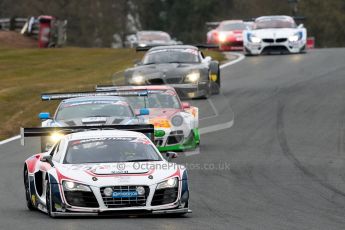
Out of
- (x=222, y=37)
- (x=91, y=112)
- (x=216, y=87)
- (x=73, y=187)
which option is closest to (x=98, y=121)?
(x=91, y=112)

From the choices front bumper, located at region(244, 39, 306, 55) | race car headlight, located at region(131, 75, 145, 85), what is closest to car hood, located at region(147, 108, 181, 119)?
race car headlight, located at region(131, 75, 145, 85)

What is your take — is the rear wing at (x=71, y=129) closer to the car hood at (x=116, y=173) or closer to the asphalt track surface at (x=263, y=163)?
the asphalt track surface at (x=263, y=163)

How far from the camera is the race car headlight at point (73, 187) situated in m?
13.2

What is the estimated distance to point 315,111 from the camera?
27.8m

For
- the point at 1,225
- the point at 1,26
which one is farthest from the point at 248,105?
the point at 1,26

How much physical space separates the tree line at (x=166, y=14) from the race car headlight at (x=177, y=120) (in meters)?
44.7

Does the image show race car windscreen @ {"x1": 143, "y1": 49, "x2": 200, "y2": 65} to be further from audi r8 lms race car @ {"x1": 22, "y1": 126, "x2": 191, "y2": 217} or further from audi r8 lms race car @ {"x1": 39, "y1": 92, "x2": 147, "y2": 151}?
audi r8 lms race car @ {"x1": 22, "y1": 126, "x2": 191, "y2": 217}

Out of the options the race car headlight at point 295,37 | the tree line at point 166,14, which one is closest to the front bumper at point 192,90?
the race car headlight at point 295,37

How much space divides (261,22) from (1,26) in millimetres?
21840

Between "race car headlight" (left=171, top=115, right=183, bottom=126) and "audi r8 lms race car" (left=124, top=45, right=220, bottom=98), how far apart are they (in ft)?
25.2

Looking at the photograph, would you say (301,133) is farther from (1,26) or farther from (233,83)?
(1,26)

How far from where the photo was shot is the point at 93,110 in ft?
65.7

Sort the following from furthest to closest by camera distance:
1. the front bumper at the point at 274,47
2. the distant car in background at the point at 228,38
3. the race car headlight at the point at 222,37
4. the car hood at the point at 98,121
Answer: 1. the race car headlight at the point at 222,37
2. the distant car in background at the point at 228,38
3. the front bumper at the point at 274,47
4. the car hood at the point at 98,121

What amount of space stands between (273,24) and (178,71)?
41.7ft
